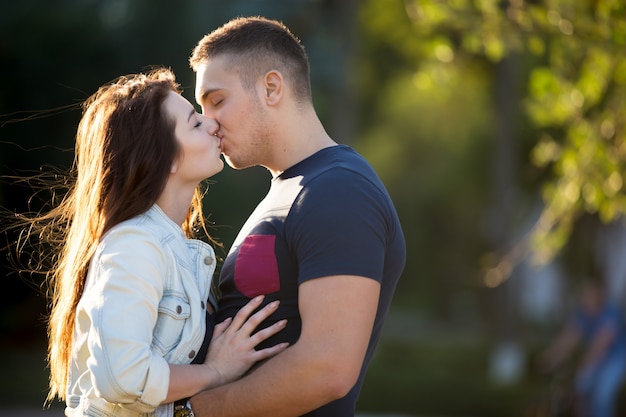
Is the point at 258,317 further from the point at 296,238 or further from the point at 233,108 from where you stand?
the point at 233,108

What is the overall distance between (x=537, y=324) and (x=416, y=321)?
638cm

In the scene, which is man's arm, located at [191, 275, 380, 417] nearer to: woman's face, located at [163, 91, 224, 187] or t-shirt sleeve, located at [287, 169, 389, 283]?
t-shirt sleeve, located at [287, 169, 389, 283]

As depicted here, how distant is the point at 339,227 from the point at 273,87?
70 centimetres

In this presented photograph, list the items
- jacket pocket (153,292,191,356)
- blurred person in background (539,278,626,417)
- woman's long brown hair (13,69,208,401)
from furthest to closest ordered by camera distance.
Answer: blurred person in background (539,278,626,417), woman's long brown hair (13,69,208,401), jacket pocket (153,292,191,356)

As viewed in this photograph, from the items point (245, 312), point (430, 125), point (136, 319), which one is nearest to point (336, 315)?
point (245, 312)

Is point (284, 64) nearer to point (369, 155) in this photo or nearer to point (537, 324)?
point (369, 155)

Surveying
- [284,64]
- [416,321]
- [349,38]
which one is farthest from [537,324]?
[284,64]

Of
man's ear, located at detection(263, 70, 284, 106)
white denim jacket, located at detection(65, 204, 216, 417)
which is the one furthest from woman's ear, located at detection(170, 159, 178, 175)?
man's ear, located at detection(263, 70, 284, 106)

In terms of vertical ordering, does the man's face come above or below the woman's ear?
above

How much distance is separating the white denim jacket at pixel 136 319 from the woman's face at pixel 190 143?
7.1 inches

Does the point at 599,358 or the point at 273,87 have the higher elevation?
the point at 273,87

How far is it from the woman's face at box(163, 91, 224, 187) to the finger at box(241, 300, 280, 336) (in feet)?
1.72

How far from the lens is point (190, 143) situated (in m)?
3.46

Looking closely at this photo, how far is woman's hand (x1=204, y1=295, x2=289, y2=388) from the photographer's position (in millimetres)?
3250
